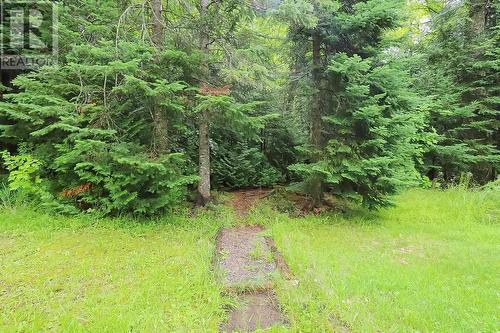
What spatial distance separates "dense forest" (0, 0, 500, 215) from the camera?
5.37 meters

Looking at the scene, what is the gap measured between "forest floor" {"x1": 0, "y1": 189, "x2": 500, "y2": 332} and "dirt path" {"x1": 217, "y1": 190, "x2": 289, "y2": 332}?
0.02m

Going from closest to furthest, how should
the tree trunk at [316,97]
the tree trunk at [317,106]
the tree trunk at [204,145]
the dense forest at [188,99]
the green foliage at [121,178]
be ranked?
the green foliage at [121,178], the dense forest at [188,99], the tree trunk at [204,145], the tree trunk at [317,106], the tree trunk at [316,97]

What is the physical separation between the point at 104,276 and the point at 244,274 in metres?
1.62

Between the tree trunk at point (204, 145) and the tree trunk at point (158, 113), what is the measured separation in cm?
75

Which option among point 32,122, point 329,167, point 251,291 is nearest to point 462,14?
point 329,167

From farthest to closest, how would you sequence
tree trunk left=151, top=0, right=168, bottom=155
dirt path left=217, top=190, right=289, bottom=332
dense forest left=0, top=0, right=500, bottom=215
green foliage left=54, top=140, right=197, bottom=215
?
tree trunk left=151, top=0, right=168, bottom=155 → dense forest left=0, top=0, right=500, bottom=215 → green foliage left=54, top=140, right=197, bottom=215 → dirt path left=217, top=190, right=289, bottom=332

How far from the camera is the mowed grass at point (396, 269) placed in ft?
9.14

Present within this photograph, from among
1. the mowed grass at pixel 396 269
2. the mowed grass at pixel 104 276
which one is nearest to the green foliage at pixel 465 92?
the mowed grass at pixel 396 269

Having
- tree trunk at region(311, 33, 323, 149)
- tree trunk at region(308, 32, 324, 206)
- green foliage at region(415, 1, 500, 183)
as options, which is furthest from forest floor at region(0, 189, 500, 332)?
green foliage at region(415, 1, 500, 183)

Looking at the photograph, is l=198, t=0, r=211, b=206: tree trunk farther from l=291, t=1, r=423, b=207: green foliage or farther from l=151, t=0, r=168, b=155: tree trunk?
l=291, t=1, r=423, b=207: green foliage

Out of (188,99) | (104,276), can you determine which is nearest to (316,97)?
(188,99)

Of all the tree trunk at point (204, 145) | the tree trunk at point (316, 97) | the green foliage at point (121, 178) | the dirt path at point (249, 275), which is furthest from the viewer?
the tree trunk at point (316, 97)

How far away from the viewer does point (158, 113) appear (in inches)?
233

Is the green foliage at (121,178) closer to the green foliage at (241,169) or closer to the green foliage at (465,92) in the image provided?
the green foliage at (241,169)
